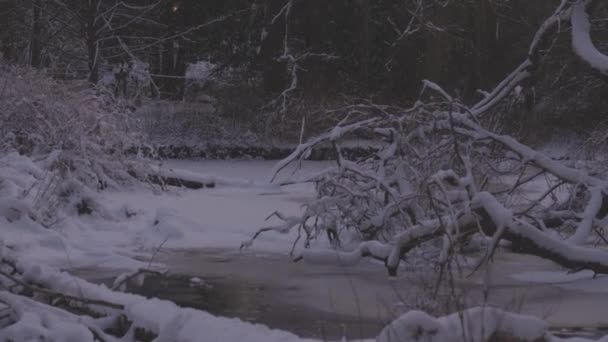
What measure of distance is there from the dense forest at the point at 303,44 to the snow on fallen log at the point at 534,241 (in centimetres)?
2196

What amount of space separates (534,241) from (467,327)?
12.1 feet

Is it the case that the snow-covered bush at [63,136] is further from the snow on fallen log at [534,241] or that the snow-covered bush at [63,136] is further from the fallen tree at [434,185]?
the snow on fallen log at [534,241]

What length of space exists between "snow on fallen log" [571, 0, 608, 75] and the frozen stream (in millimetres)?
2300

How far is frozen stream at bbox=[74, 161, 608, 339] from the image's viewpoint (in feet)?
29.2

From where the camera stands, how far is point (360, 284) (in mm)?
10828

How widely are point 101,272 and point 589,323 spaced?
5310 mm

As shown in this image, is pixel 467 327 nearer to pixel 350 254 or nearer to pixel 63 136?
pixel 350 254

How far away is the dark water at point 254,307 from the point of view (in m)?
8.45

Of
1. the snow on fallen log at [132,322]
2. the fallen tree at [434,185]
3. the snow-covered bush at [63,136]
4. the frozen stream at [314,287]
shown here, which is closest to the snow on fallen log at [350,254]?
the fallen tree at [434,185]

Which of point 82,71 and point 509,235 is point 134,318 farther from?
point 82,71

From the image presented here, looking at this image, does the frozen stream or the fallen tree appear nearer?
the frozen stream

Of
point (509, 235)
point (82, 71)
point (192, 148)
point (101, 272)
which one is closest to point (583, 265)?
point (509, 235)

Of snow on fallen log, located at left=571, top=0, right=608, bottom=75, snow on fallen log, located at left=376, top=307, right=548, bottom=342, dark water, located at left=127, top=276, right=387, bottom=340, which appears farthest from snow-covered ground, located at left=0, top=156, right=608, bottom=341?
snow on fallen log, located at left=571, top=0, right=608, bottom=75

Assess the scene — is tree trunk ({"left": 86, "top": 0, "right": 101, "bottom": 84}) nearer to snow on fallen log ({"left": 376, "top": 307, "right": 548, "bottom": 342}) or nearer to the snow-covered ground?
the snow-covered ground
